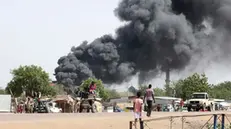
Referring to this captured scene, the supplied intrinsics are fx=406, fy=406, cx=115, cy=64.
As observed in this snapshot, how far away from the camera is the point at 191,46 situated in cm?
8069

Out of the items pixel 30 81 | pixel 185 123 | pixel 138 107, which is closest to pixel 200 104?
pixel 185 123

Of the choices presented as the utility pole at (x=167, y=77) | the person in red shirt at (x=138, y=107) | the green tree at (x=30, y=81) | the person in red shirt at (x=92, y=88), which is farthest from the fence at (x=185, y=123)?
the utility pole at (x=167, y=77)

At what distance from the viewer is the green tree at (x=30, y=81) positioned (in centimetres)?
6825

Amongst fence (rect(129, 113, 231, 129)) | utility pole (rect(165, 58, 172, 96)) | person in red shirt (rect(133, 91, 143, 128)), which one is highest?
utility pole (rect(165, 58, 172, 96))

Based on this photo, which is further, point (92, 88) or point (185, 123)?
point (92, 88)

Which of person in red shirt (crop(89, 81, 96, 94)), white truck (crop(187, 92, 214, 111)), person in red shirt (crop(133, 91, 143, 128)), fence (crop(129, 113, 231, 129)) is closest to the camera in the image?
person in red shirt (crop(133, 91, 143, 128))

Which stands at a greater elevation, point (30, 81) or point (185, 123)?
point (30, 81)

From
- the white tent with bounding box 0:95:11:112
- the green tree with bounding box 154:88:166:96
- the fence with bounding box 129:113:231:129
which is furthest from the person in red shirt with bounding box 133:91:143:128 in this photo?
the green tree with bounding box 154:88:166:96

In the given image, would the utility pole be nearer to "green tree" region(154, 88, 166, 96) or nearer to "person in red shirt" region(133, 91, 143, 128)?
"green tree" region(154, 88, 166, 96)

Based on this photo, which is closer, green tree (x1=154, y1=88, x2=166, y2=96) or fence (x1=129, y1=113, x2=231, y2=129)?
fence (x1=129, y1=113, x2=231, y2=129)

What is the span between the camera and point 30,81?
227 ft

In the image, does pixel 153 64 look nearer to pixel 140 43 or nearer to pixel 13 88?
pixel 140 43

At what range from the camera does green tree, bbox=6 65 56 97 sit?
6825cm

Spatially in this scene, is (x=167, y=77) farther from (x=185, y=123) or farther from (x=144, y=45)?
(x=185, y=123)
